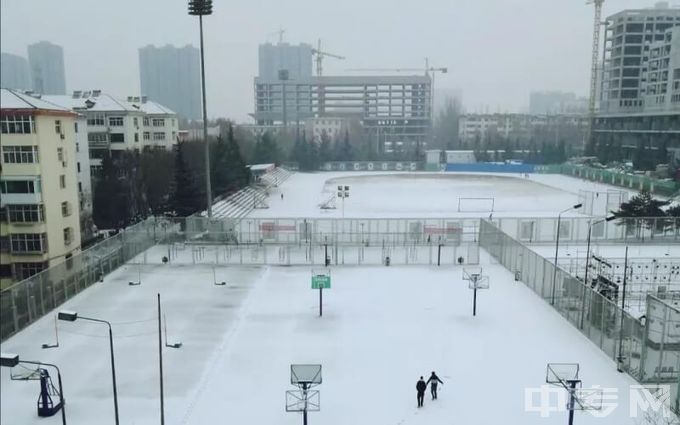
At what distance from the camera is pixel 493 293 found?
20.6 metres

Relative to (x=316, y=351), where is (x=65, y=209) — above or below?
above

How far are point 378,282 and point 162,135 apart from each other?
36.0 m

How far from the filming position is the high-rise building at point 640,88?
61469 mm

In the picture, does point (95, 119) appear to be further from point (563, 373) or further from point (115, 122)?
point (563, 373)

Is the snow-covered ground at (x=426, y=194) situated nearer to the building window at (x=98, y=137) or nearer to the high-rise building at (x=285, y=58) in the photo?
the building window at (x=98, y=137)

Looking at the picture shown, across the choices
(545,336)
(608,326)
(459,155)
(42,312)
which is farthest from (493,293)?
(459,155)

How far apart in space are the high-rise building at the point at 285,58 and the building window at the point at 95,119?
426 ft

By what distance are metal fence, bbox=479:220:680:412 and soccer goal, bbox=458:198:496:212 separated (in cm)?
2173

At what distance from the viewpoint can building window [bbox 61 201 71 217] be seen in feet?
78.1

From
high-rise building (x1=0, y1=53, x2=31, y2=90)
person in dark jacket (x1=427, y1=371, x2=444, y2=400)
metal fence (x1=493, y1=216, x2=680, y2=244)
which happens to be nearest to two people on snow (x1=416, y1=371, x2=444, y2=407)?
person in dark jacket (x1=427, y1=371, x2=444, y2=400)

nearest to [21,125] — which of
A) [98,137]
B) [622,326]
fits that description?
[622,326]

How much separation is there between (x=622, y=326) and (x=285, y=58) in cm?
16707

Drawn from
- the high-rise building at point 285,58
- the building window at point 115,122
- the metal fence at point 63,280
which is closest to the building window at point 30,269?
the metal fence at point 63,280

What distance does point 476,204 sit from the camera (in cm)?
4478
